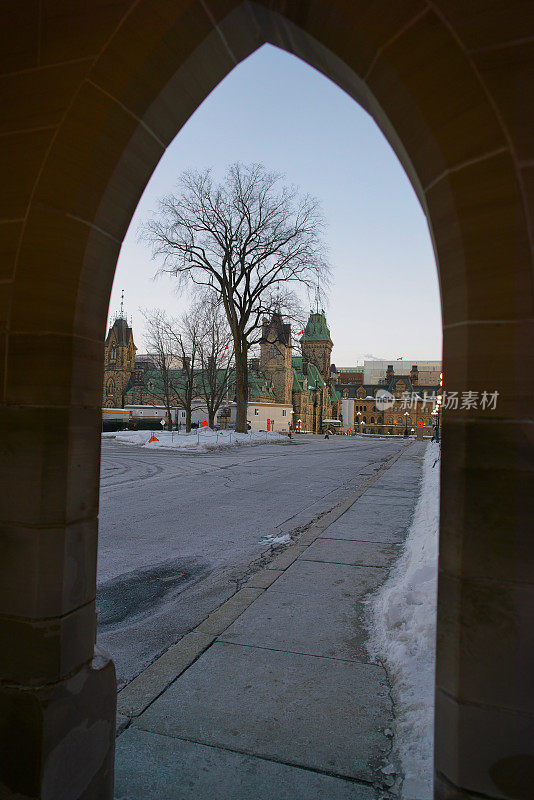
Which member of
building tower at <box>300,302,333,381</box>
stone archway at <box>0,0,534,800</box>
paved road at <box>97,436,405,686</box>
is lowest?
paved road at <box>97,436,405,686</box>

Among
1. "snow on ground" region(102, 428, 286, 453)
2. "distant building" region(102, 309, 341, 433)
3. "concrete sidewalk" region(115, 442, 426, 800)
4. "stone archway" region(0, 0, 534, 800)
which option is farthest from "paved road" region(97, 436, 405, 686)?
"distant building" region(102, 309, 341, 433)

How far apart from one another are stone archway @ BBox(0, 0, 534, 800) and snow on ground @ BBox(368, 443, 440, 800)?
1051mm

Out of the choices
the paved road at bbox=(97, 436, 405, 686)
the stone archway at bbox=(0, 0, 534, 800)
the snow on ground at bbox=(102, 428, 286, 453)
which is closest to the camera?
the stone archway at bbox=(0, 0, 534, 800)

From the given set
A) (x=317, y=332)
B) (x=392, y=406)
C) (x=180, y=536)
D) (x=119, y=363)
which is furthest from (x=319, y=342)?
(x=180, y=536)

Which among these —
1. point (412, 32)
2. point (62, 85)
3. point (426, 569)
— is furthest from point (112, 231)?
point (426, 569)

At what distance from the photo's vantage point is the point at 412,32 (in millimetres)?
1627

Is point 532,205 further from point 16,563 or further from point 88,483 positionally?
point 16,563

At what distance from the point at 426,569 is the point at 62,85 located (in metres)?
4.65

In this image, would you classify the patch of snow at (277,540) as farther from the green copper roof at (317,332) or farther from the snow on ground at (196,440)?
the green copper roof at (317,332)

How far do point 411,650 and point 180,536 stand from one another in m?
4.69

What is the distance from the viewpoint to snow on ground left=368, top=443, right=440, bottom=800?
257 cm

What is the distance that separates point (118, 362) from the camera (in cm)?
8688

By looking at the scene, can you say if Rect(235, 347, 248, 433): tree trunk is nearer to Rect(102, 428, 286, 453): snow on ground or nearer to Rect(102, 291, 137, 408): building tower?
Rect(102, 428, 286, 453): snow on ground

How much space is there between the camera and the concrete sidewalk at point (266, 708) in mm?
2475
